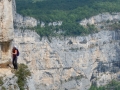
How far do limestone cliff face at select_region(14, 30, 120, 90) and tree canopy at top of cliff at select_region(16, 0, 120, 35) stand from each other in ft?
4.40

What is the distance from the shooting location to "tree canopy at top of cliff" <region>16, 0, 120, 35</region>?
47.3 meters

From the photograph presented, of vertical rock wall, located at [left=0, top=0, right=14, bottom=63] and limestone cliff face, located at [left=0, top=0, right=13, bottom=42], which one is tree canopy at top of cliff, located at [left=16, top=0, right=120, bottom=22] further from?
limestone cliff face, located at [left=0, top=0, right=13, bottom=42]

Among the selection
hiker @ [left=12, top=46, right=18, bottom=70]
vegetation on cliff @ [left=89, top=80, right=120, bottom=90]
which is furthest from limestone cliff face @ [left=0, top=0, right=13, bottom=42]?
vegetation on cliff @ [left=89, top=80, right=120, bottom=90]

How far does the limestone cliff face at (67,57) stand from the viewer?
42.9m

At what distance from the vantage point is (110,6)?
53.4 metres

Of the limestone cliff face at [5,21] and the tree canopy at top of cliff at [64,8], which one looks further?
the tree canopy at top of cliff at [64,8]

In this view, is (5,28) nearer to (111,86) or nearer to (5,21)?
(5,21)

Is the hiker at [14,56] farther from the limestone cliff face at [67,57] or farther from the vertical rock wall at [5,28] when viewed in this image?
the limestone cliff face at [67,57]

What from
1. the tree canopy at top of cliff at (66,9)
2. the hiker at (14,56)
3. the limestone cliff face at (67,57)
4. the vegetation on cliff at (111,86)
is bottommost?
the vegetation on cliff at (111,86)

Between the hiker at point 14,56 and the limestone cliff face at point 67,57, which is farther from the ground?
the hiker at point 14,56

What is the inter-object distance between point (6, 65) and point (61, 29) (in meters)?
32.6

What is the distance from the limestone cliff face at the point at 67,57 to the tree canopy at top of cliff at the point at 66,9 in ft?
4.40

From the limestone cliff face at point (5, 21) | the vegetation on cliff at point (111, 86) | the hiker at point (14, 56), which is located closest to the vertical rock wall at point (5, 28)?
the limestone cliff face at point (5, 21)

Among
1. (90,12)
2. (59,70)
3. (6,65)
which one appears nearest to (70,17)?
(90,12)
